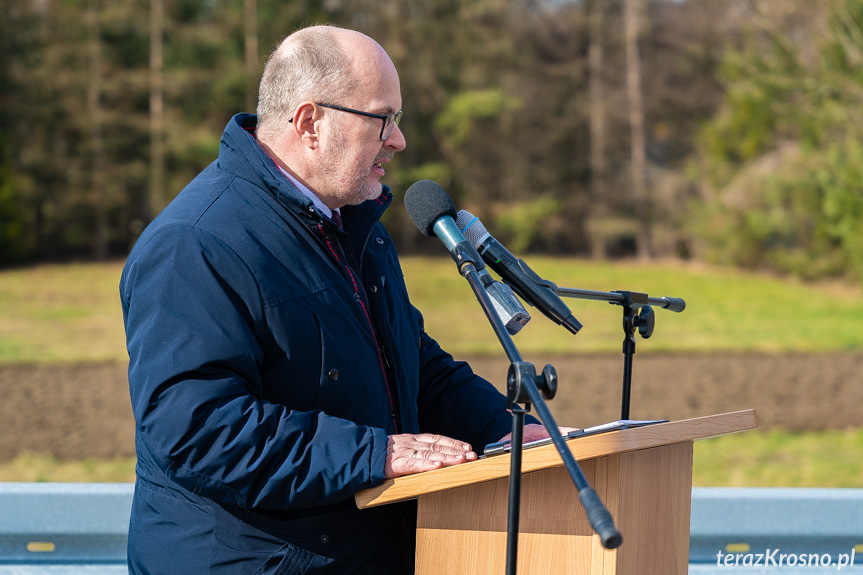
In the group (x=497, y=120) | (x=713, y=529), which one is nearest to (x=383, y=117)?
(x=713, y=529)

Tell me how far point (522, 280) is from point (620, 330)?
11914 millimetres

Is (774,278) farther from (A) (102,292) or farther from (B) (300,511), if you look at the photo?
(B) (300,511)

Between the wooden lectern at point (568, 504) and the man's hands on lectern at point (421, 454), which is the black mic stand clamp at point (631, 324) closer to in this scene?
the wooden lectern at point (568, 504)

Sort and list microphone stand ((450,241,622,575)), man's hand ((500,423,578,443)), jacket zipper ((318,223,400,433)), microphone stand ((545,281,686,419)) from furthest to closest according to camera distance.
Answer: microphone stand ((545,281,686,419))
man's hand ((500,423,578,443))
jacket zipper ((318,223,400,433))
microphone stand ((450,241,622,575))

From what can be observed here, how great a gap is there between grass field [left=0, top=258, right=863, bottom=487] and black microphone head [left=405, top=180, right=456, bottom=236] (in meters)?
4.49

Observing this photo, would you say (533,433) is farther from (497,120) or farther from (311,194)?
(497,120)

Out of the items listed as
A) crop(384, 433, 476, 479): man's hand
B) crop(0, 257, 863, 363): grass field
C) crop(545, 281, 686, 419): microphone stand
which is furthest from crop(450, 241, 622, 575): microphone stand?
crop(0, 257, 863, 363): grass field

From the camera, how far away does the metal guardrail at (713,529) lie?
319 cm

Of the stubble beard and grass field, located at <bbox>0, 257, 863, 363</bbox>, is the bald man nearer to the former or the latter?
the stubble beard

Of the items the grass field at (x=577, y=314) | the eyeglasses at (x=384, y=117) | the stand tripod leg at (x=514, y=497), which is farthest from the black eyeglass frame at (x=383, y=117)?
the grass field at (x=577, y=314)

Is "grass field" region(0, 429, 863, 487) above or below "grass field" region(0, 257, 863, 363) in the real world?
below

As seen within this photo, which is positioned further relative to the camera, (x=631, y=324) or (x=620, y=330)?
(x=620, y=330)

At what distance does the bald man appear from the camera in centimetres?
194

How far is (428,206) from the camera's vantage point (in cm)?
215
